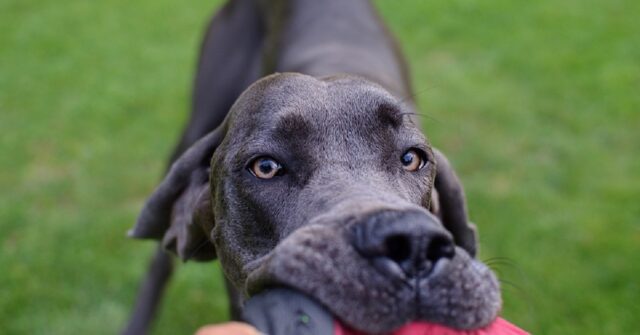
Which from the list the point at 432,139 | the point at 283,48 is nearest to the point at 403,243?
the point at 283,48

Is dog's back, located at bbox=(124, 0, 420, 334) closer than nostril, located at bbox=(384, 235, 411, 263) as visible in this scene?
No

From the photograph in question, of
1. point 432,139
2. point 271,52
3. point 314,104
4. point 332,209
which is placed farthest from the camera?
point 432,139

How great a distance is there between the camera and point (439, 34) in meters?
8.59

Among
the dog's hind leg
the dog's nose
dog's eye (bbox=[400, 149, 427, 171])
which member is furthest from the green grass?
the dog's nose

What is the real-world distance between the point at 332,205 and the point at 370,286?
43cm

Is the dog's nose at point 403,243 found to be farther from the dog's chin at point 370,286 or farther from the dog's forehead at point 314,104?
the dog's forehead at point 314,104

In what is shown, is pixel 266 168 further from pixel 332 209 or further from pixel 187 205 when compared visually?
pixel 187 205

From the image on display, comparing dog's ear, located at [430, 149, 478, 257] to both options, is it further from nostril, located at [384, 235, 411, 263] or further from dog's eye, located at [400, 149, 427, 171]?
nostril, located at [384, 235, 411, 263]

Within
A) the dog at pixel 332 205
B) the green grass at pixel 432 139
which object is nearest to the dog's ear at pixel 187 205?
the dog at pixel 332 205

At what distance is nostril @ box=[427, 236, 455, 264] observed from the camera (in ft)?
7.43

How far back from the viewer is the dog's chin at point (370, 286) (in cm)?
221

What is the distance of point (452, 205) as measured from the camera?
3.85m

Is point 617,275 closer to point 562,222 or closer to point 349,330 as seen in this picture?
point 562,222

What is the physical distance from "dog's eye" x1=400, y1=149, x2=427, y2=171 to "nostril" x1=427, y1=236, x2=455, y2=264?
0.78 meters
